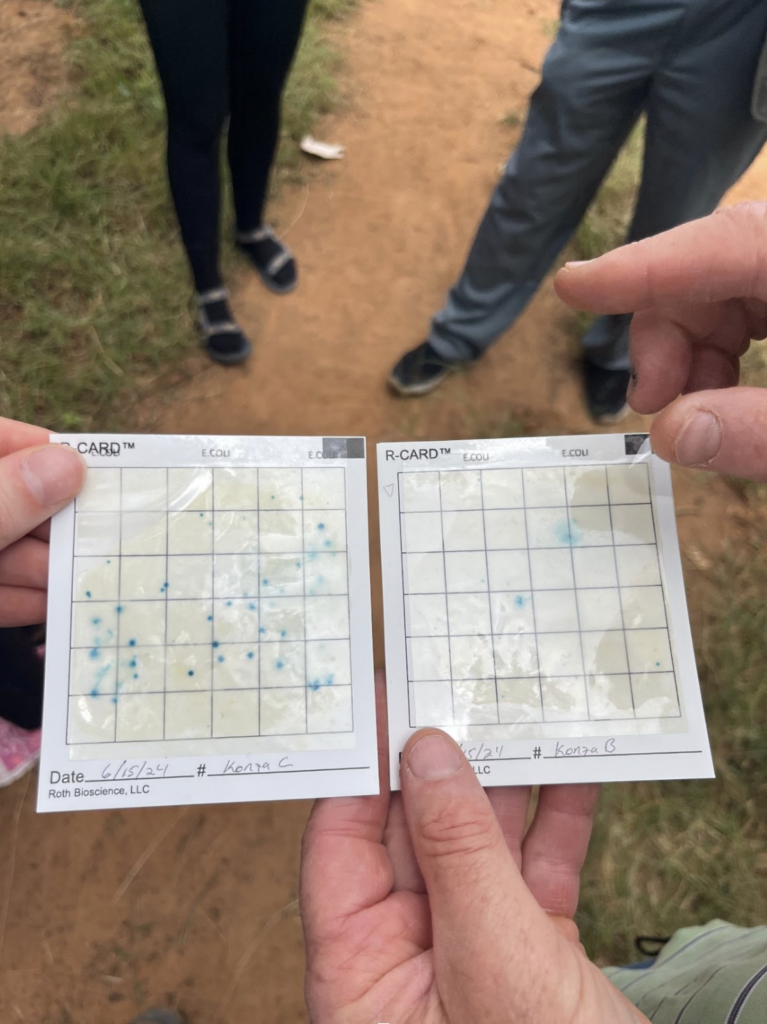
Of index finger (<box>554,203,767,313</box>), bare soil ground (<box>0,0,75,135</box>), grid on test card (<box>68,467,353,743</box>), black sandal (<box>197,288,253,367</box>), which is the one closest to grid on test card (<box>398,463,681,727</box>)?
grid on test card (<box>68,467,353,743</box>)

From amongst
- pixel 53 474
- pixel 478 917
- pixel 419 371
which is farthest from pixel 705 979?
pixel 419 371

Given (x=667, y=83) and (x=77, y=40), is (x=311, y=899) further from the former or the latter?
(x=77, y=40)

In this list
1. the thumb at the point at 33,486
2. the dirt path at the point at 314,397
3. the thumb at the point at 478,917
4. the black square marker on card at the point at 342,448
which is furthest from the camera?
the dirt path at the point at 314,397

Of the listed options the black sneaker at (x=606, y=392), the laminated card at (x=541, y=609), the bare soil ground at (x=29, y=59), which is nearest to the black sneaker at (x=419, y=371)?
the black sneaker at (x=606, y=392)

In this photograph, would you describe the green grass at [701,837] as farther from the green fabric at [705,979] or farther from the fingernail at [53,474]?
the fingernail at [53,474]

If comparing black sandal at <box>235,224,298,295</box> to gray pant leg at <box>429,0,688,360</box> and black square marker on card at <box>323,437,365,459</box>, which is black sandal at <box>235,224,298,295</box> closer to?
gray pant leg at <box>429,0,688,360</box>

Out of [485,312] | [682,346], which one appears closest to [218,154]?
[485,312]
